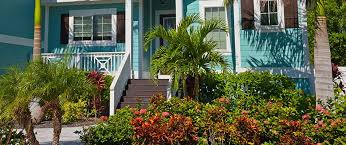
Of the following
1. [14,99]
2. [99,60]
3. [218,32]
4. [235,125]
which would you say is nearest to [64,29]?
[99,60]

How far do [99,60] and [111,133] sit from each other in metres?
8.28

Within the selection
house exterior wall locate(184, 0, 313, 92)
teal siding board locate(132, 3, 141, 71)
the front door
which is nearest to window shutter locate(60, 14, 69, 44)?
teal siding board locate(132, 3, 141, 71)

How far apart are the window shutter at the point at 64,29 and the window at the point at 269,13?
29.3 ft

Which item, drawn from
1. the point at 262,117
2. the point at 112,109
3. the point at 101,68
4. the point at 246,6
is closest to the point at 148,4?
the point at 101,68

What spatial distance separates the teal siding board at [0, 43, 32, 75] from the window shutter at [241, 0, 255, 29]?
9992 mm

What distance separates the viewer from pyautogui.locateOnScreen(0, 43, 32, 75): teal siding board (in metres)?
15.7

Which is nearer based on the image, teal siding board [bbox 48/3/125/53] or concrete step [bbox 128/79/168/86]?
concrete step [bbox 128/79/168/86]

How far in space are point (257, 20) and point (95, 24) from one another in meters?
7.49

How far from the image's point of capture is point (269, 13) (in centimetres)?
1257

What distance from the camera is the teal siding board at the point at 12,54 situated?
51.5 ft

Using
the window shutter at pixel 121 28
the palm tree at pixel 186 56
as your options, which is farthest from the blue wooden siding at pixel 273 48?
the window shutter at pixel 121 28

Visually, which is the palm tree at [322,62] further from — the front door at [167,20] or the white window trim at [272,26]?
the front door at [167,20]

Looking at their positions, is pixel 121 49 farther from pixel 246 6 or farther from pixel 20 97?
pixel 20 97

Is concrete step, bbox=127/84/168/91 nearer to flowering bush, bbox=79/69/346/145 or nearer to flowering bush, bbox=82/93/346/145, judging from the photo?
flowering bush, bbox=79/69/346/145
